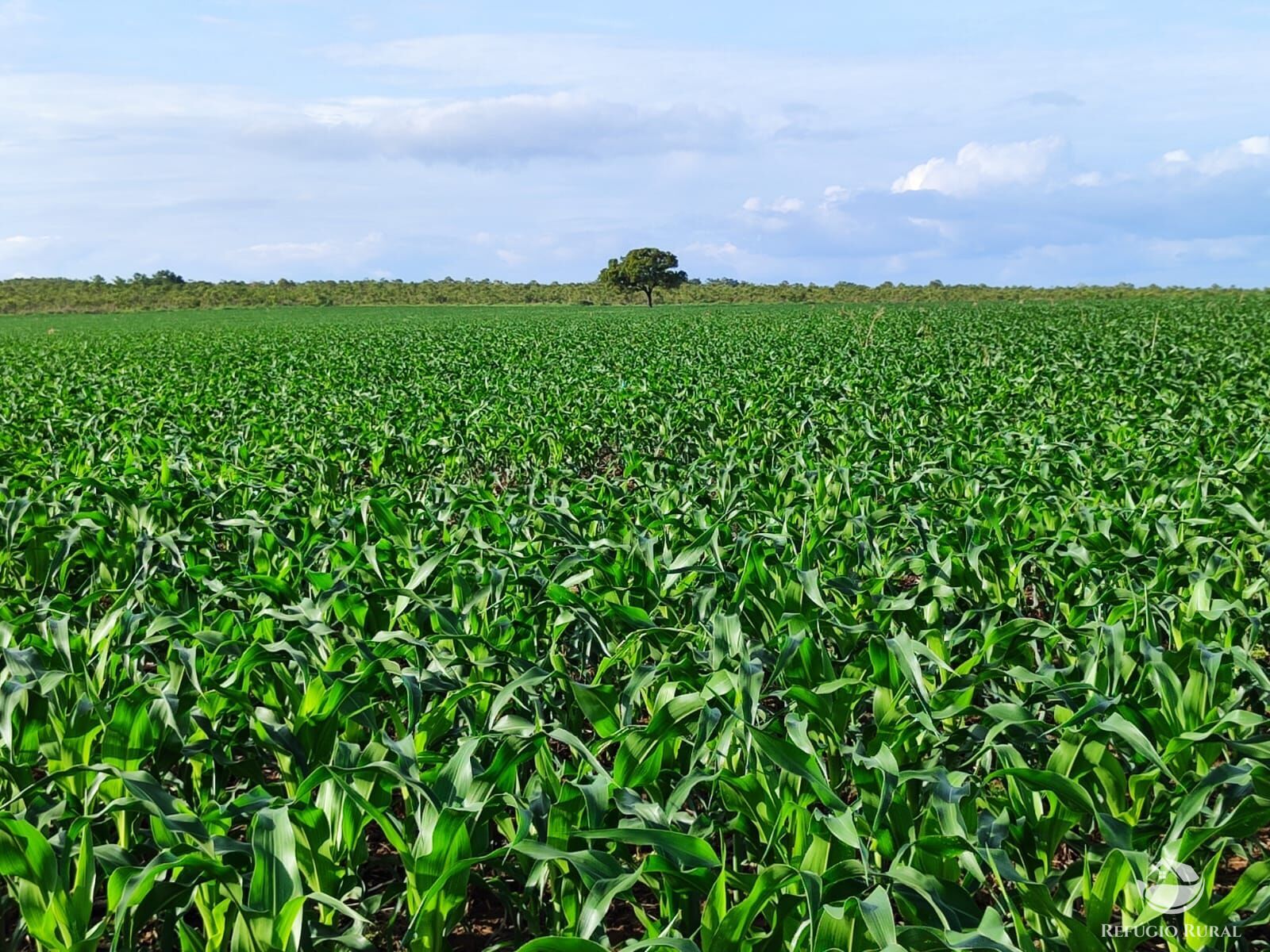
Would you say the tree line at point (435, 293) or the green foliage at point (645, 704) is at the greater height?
the tree line at point (435, 293)

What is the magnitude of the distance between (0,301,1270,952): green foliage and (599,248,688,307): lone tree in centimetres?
7914

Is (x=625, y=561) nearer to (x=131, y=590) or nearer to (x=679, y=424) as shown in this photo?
(x=131, y=590)

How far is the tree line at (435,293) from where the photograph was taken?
296 feet

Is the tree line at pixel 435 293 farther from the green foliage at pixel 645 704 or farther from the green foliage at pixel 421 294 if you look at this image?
the green foliage at pixel 645 704

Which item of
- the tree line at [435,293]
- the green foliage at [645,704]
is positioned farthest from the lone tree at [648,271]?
the green foliage at [645,704]

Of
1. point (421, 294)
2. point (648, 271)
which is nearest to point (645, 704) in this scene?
point (648, 271)

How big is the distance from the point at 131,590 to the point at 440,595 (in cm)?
153

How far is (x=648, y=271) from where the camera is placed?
85938mm

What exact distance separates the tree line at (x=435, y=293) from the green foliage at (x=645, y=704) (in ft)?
265

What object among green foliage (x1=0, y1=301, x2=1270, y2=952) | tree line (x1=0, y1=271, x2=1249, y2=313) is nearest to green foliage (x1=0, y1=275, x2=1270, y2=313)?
tree line (x1=0, y1=271, x2=1249, y2=313)

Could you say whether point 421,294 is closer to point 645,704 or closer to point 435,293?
point 435,293

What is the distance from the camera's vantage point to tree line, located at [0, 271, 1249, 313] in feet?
296

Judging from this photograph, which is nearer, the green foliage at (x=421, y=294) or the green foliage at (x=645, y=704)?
the green foliage at (x=645, y=704)

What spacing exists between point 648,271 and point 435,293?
131 ft
